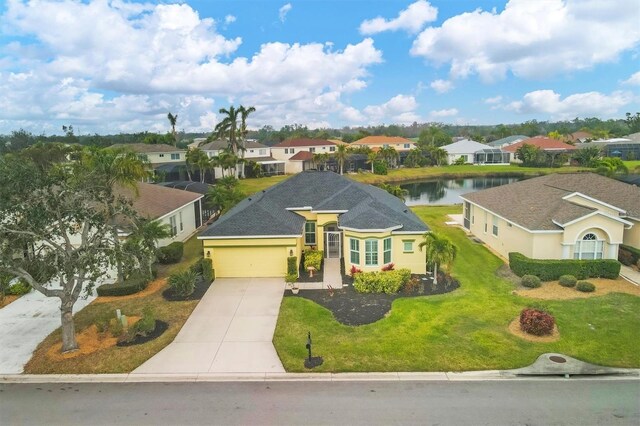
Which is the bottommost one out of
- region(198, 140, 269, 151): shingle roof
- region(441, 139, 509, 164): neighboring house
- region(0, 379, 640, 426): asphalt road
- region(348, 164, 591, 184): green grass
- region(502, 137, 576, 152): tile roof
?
region(0, 379, 640, 426): asphalt road

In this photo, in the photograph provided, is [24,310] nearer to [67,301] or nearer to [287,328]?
[67,301]

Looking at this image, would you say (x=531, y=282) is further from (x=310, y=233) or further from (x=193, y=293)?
(x=193, y=293)

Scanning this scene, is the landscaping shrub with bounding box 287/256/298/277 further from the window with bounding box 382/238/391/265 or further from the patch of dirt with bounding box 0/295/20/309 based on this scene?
the patch of dirt with bounding box 0/295/20/309

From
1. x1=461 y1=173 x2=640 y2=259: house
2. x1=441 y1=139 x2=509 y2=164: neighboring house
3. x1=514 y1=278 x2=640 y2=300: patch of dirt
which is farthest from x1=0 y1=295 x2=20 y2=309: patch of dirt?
x1=441 y1=139 x2=509 y2=164: neighboring house

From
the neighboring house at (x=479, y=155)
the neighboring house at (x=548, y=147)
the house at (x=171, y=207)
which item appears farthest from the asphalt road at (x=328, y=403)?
the neighboring house at (x=479, y=155)

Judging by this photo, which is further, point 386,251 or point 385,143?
point 385,143

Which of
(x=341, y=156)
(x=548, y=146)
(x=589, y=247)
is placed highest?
(x=548, y=146)

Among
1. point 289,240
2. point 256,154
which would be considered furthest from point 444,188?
point 289,240

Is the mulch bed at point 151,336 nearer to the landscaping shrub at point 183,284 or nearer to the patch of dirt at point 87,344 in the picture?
the patch of dirt at point 87,344
